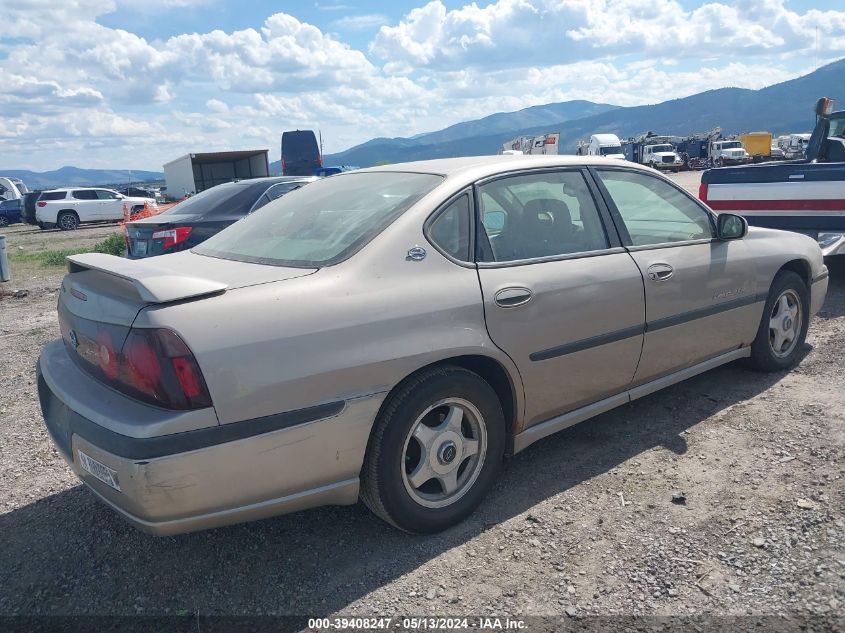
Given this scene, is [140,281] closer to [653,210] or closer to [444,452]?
[444,452]

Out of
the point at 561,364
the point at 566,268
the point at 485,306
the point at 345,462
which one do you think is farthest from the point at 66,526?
the point at 566,268

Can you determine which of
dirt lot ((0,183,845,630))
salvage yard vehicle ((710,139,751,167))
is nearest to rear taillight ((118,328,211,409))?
dirt lot ((0,183,845,630))

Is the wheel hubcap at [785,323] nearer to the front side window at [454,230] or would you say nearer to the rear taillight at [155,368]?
the front side window at [454,230]

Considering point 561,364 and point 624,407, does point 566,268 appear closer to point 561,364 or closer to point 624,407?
point 561,364

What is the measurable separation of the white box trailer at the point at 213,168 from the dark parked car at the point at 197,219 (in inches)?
674

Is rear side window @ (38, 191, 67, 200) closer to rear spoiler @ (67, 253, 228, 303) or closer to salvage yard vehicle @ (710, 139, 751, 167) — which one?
rear spoiler @ (67, 253, 228, 303)

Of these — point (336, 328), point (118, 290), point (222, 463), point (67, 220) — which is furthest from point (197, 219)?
point (67, 220)

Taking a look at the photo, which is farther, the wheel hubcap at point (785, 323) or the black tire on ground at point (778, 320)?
the wheel hubcap at point (785, 323)

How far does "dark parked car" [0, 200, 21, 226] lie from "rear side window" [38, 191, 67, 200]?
5.71 meters

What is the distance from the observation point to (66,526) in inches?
123

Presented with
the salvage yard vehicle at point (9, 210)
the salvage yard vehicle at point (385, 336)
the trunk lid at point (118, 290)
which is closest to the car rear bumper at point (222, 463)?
the salvage yard vehicle at point (385, 336)

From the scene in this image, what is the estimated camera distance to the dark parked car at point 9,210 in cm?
3061

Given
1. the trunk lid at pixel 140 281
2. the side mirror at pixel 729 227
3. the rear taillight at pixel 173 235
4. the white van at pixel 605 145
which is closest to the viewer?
the trunk lid at pixel 140 281

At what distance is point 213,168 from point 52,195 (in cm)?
650
